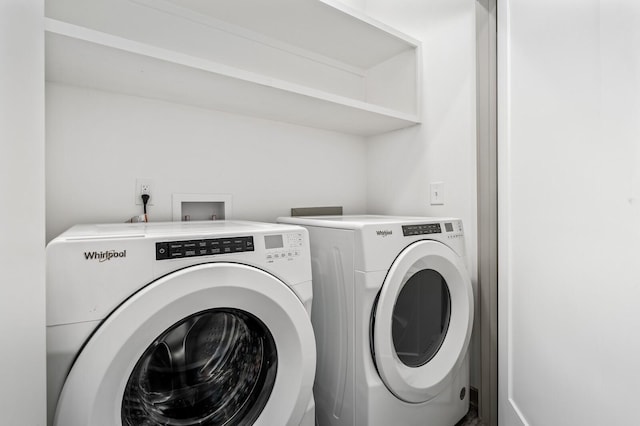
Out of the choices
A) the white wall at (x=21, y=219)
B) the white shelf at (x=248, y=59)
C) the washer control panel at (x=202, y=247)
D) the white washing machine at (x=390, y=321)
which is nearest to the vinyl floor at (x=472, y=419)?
the white washing machine at (x=390, y=321)

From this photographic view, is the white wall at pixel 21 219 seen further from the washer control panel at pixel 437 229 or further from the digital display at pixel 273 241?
the washer control panel at pixel 437 229

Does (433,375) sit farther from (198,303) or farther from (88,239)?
(88,239)

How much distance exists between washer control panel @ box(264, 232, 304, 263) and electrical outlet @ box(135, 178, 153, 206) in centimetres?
73

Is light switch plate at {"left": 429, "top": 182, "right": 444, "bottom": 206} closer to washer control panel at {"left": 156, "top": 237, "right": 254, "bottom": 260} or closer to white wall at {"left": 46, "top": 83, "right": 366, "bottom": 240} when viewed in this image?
white wall at {"left": 46, "top": 83, "right": 366, "bottom": 240}

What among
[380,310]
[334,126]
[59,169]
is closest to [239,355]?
[380,310]

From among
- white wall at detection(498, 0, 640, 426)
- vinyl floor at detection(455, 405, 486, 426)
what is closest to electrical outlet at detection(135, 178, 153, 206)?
white wall at detection(498, 0, 640, 426)

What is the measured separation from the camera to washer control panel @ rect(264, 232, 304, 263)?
0.90m

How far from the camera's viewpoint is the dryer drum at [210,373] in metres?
0.88

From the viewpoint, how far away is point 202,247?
0.79 metres

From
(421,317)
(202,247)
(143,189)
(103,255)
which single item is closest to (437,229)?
(421,317)

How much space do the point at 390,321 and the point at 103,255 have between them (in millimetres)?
867

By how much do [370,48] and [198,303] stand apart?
61.1 inches

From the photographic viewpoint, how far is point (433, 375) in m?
1.24

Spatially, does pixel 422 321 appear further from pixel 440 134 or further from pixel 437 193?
pixel 440 134
